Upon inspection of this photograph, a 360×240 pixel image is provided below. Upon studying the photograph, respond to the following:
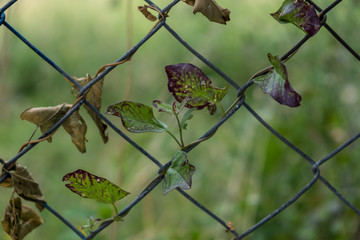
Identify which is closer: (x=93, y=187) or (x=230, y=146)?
(x=93, y=187)

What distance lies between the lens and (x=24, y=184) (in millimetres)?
618

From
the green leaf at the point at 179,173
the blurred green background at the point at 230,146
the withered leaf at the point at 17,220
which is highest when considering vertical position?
the withered leaf at the point at 17,220

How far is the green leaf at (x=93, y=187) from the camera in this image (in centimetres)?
59

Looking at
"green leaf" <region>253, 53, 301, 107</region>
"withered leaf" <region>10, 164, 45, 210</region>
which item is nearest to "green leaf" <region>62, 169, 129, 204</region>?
"withered leaf" <region>10, 164, 45, 210</region>

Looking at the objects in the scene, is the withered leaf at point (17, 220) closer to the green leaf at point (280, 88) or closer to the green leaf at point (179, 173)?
the green leaf at point (179, 173)

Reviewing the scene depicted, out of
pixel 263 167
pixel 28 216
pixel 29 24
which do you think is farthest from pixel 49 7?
pixel 28 216

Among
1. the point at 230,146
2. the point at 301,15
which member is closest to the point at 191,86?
the point at 301,15

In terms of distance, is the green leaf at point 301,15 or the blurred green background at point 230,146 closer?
the green leaf at point 301,15

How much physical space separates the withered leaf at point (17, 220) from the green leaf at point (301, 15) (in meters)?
0.41

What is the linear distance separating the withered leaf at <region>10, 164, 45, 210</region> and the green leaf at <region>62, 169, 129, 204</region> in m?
0.06

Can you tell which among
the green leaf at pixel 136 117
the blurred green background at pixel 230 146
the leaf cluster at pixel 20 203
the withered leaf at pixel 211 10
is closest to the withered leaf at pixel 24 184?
the leaf cluster at pixel 20 203

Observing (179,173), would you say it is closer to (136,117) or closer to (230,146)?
(136,117)

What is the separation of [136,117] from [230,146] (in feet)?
4.37

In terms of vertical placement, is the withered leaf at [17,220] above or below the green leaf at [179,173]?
above
